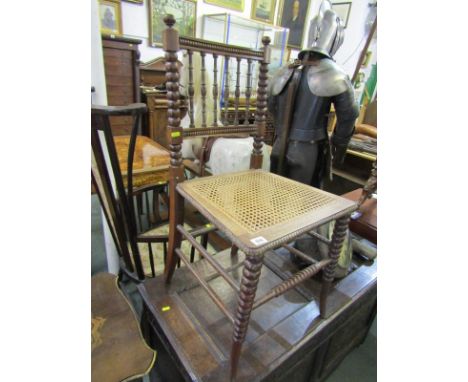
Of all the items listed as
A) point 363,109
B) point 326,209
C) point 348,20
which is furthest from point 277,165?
point 348,20

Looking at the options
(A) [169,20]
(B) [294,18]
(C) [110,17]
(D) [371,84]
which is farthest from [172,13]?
(A) [169,20]

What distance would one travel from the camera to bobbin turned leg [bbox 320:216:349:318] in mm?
863

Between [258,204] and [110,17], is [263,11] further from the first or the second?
[258,204]

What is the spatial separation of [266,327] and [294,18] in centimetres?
450

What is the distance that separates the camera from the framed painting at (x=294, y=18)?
3891 mm

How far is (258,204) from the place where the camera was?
0.81 meters

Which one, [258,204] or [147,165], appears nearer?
[258,204]

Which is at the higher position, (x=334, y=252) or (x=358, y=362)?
(x=334, y=252)

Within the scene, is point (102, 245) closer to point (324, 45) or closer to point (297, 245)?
point (297, 245)

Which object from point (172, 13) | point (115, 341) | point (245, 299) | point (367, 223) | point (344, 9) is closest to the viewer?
point (245, 299)

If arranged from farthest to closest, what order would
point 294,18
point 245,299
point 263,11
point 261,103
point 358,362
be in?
point 294,18, point 263,11, point 358,362, point 261,103, point 245,299

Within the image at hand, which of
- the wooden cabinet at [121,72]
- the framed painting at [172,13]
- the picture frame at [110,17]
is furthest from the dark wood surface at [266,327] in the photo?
the framed painting at [172,13]

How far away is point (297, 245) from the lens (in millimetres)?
1234

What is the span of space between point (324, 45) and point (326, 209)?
116cm
